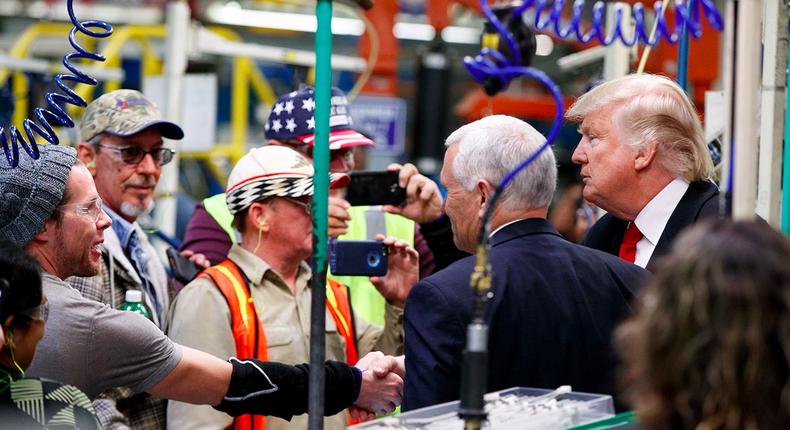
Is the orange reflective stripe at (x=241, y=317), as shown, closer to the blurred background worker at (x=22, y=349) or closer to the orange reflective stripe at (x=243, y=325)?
the orange reflective stripe at (x=243, y=325)

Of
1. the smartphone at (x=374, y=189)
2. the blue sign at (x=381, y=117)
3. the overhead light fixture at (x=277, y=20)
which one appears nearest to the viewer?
the smartphone at (x=374, y=189)

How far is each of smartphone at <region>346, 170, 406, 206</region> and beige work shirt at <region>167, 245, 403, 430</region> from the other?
0.34 m

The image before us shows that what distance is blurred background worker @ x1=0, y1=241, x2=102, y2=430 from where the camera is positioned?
2.46 metres

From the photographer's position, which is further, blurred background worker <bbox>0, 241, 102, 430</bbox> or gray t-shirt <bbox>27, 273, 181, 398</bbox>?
gray t-shirt <bbox>27, 273, 181, 398</bbox>

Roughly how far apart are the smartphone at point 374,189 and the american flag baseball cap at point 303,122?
12.1 inches

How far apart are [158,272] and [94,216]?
3.48 ft

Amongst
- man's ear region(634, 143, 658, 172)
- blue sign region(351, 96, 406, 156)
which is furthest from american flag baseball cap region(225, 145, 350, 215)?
blue sign region(351, 96, 406, 156)

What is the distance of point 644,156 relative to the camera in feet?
11.5

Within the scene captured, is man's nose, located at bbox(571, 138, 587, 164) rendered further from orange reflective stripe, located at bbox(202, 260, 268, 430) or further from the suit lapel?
orange reflective stripe, located at bbox(202, 260, 268, 430)

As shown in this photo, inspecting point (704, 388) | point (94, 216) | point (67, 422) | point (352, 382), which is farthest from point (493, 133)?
point (704, 388)

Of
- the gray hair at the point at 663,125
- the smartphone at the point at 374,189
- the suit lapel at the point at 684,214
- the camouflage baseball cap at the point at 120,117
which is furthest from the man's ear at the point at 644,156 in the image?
the camouflage baseball cap at the point at 120,117

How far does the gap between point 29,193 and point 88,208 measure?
0.55 ft

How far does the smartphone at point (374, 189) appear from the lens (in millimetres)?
4207

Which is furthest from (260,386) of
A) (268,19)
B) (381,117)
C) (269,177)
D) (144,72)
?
(268,19)
